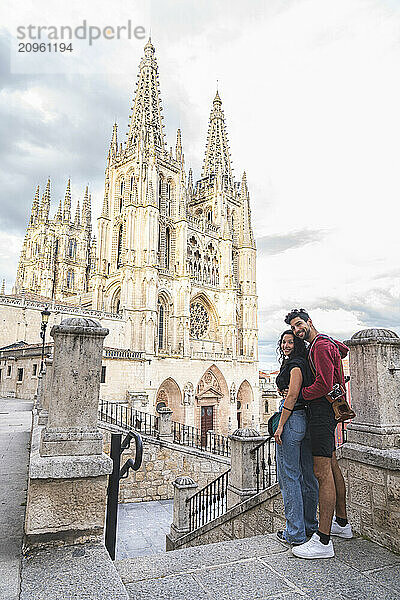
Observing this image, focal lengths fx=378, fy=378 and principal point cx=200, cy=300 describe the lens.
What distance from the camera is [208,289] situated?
38656 millimetres

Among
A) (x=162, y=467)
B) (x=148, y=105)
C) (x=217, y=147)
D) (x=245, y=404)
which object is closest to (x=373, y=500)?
(x=162, y=467)

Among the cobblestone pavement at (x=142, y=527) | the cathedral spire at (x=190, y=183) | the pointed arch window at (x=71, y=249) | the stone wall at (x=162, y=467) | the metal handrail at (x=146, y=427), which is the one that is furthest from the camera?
the pointed arch window at (x=71, y=249)

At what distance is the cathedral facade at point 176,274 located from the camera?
1246 inches

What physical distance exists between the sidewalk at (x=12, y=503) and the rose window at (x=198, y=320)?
29.1 metres

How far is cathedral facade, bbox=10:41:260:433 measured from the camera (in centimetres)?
3164

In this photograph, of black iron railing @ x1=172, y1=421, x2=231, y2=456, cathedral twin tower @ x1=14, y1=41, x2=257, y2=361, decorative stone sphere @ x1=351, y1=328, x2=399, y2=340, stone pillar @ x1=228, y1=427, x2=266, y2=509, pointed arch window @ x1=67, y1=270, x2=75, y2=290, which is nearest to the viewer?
decorative stone sphere @ x1=351, y1=328, x2=399, y2=340

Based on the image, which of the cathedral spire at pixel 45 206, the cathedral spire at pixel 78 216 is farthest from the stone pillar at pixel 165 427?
the cathedral spire at pixel 78 216

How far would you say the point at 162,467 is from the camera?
13.8 m

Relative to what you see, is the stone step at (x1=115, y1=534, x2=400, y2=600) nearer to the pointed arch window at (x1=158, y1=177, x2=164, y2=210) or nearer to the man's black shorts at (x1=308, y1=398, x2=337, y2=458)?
the man's black shorts at (x1=308, y1=398, x2=337, y2=458)

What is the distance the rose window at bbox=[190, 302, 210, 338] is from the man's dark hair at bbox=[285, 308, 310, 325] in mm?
33780

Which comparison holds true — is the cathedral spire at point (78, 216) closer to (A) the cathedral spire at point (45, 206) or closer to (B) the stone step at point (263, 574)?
(A) the cathedral spire at point (45, 206)

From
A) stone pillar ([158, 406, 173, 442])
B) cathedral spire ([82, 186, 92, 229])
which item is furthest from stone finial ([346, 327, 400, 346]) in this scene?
cathedral spire ([82, 186, 92, 229])

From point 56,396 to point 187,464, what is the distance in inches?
476

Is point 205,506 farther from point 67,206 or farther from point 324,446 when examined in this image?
point 67,206
